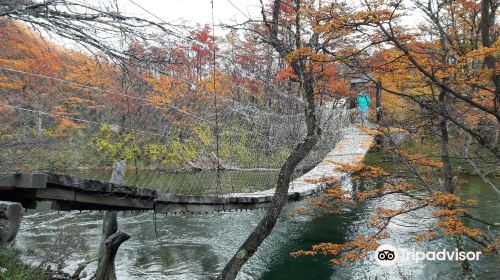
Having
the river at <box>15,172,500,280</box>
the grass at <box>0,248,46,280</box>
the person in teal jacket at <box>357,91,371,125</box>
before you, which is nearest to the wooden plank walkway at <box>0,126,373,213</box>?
the grass at <box>0,248,46,280</box>

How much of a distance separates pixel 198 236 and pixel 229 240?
1.37 ft

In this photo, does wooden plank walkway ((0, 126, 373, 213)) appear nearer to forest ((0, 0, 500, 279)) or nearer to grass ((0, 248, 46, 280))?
forest ((0, 0, 500, 279))

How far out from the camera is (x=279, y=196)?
285cm

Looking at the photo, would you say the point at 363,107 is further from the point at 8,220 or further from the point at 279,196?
the point at 8,220

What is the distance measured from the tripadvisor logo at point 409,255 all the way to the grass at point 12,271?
2964 millimetres

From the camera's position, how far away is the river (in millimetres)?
3646

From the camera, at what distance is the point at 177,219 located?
563 cm

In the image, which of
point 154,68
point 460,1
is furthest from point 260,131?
point 154,68

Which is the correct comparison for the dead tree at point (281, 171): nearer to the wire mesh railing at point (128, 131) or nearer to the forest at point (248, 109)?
the forest at point (248, 109)

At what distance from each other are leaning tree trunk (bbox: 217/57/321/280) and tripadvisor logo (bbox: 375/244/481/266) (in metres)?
1.60

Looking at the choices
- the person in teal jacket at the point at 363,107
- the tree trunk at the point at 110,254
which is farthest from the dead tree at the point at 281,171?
the person in teal jacket at the point at 363,107

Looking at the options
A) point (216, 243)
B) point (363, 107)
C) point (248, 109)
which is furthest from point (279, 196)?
point (363, 107)

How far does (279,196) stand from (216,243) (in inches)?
78.6

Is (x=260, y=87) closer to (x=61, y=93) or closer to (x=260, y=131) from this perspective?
(x=260, y=131)
